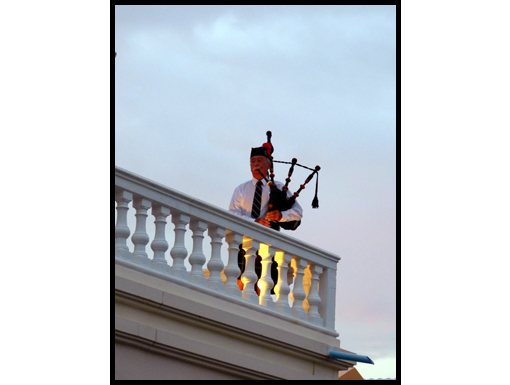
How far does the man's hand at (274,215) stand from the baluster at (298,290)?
94cm

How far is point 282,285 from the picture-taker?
297 inches

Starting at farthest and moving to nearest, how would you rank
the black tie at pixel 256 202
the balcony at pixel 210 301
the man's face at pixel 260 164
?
the man's face at pixel 260 164 → the black tie at pixel 256 202 → the balcony at pixel 210 301

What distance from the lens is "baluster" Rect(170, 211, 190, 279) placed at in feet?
23.1

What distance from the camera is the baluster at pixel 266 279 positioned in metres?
7.42

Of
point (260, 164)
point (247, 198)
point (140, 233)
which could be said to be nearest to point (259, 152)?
point (260, 164)

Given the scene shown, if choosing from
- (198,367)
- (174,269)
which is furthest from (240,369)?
(174,269)

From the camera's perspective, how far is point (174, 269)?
7.02 meters

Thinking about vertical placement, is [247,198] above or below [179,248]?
above

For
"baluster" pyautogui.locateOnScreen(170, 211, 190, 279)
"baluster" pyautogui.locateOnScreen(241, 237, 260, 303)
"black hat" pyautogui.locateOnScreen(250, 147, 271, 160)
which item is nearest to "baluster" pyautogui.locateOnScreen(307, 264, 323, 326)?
"baluster" pyautogui.locateOnScreen(241, 237, 260, 303)

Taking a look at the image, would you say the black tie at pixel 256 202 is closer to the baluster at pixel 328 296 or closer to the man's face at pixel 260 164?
the man's face at pixel 260 164

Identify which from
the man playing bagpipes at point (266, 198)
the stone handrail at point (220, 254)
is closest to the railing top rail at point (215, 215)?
the stone handrail at point (220, 254)

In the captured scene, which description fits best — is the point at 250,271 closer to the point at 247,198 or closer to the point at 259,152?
the point at 247,198

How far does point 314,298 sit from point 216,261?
35.9 inches

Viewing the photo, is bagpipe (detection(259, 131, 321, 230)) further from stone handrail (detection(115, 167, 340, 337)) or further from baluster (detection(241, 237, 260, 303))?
baluster (detection(241, 237, 260, 303))
